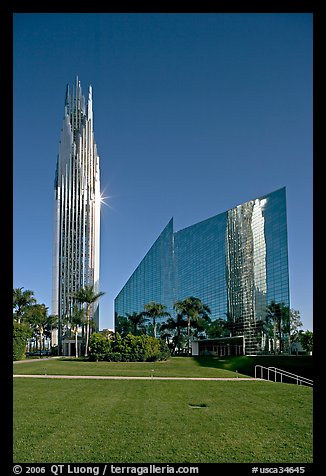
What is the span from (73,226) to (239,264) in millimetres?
23776

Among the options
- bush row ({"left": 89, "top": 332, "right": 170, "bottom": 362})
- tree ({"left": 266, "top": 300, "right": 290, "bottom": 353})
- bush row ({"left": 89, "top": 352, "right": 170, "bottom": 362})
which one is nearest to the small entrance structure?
tree ({"left": 266, "top": 300, "right": 290, "bottom": 353})

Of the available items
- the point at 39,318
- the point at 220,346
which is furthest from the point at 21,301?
the point at 220,346

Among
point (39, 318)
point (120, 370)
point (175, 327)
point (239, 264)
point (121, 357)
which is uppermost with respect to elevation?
point (239, 264)

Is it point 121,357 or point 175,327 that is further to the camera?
point 175,327

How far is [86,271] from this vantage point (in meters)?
53.4

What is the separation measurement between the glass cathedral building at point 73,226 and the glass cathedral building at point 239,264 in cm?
910

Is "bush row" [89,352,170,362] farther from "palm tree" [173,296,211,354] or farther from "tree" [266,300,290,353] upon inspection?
"palm tree" [173,296,211,354]

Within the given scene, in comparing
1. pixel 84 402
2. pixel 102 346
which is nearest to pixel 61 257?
pixel 102 346

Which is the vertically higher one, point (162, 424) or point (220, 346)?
point (162, 424)

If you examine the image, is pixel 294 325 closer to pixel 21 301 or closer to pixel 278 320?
pixel 278 320

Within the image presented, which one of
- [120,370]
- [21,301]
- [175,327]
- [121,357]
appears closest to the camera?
[120,370]

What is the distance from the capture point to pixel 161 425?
23.6ft

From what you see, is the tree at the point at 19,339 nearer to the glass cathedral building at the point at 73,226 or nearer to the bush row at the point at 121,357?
the bush row at the point at 121,357

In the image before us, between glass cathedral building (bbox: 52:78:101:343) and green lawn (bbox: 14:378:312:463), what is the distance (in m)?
41.1
